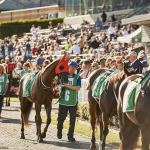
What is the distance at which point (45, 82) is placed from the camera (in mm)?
13492

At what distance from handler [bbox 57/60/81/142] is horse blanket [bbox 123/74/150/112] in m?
4.01

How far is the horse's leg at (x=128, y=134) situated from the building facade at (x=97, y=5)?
33.9 metres

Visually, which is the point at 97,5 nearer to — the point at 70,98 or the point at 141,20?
the point at 141,20

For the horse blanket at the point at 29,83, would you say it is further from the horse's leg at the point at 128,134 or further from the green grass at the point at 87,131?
the horse's leg at the point at 128,134

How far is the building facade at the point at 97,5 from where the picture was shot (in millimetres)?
43969

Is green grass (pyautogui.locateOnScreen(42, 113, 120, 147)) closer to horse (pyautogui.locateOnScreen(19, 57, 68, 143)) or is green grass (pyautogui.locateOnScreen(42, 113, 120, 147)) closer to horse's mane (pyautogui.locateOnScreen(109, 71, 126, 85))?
horse (pyautogui.locateOnScreen(19, 57, 68, 143))

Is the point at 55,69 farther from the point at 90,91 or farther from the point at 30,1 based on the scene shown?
the point at 30,1

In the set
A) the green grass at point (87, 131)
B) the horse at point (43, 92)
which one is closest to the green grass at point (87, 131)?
the green grass at point (87, 131)

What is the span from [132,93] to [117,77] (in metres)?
1.79

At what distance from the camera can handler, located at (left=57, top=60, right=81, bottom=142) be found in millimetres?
13352

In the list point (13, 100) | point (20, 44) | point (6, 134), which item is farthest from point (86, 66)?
point (20, 44)

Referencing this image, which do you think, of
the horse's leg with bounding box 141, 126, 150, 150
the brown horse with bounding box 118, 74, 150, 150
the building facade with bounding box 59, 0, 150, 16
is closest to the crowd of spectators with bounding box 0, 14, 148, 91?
the building facade with bounding box 59, 0, 150, 16

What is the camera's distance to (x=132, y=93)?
918cm

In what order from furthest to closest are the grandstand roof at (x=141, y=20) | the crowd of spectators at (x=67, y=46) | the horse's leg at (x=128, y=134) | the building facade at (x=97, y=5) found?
1. the building facade at (x=97, y=5)
2. the crowd of spectators at (x=67, y=46)
3. the grandstand roof at (x=141, y=20)
4. the horse's leg at (x=128, y=134)
